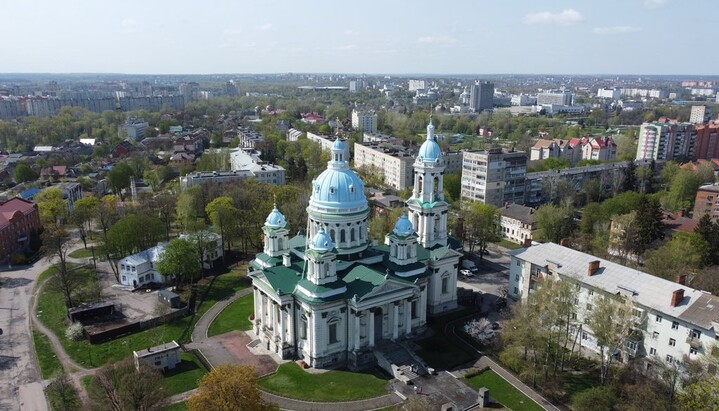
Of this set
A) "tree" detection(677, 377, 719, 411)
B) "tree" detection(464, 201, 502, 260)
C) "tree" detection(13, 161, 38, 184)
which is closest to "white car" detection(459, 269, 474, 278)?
"tree" detection(464, 201, 502, 260)

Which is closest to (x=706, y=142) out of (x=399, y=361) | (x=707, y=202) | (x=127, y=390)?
(x=707, y=202)

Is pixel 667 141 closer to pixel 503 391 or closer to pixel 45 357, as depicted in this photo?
pixel 503 391

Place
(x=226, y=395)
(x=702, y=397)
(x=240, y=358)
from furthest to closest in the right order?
(x=240, y=358), (x=702, y=397), (x=226, y=395)

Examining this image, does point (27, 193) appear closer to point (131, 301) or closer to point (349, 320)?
point (131, 301)

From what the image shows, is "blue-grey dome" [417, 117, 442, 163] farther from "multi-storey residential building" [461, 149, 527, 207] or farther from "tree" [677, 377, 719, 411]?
"multi-storey residential building" [461, 149, 527, 207]

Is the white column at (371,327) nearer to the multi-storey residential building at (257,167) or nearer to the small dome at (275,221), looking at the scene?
the small dome at (275,221)

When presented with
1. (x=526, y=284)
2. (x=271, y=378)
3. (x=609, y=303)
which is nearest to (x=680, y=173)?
(x=526, y=284)

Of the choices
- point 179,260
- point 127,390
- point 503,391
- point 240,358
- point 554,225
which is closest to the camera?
point 127,390
